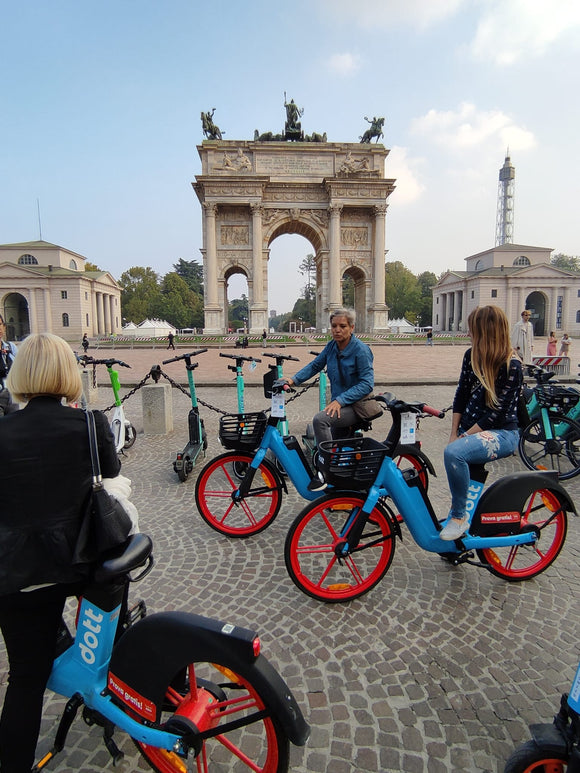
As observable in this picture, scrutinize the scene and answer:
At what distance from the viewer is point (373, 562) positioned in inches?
136

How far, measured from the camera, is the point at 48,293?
56406mm

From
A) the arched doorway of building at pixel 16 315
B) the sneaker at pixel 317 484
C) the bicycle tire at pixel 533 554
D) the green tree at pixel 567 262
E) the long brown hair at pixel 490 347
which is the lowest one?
the bicycle tire at pixel 533 554

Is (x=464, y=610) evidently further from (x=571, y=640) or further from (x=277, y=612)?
(x=277, y=612)

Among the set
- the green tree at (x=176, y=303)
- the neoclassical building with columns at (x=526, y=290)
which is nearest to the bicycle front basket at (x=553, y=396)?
the neoclassical building with columns at (x=526, y=290)

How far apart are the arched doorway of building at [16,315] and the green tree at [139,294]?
1841 centimetres

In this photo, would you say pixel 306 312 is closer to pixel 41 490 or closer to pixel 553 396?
pixel 553 396

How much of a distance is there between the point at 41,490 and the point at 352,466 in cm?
184

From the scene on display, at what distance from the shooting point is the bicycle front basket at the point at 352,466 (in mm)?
2793

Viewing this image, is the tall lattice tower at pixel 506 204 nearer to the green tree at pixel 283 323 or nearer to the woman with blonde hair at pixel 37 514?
the green tree at pixel 283 323

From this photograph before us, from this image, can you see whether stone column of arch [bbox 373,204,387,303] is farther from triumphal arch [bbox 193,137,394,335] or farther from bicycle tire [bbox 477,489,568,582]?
bicycle tire [bbox 477,489,568,582]

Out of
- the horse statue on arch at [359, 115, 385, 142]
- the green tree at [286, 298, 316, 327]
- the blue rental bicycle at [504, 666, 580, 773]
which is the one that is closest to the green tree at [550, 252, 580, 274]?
the green tree at [286, 298, 316, 327]

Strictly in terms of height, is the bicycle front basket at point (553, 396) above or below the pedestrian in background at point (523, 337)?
below

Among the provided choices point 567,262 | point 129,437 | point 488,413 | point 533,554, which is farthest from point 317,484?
point 567,262

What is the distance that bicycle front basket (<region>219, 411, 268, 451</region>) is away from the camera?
377cm
